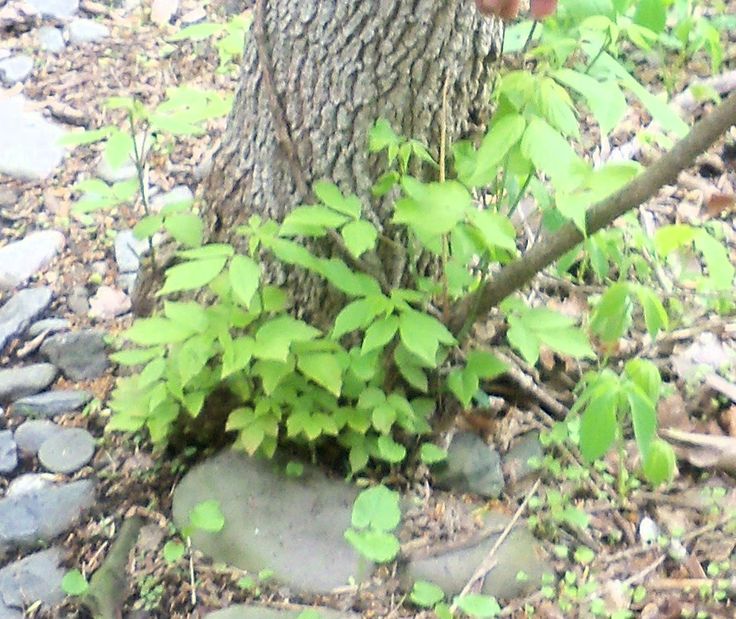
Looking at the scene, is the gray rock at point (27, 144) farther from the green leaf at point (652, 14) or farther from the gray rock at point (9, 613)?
the green leaf at point (652, 14)

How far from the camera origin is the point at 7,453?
7.28ft

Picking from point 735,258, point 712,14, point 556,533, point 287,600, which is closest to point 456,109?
point 556,533

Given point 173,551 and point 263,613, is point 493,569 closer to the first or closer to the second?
point 263,613

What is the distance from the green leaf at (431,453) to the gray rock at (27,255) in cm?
151

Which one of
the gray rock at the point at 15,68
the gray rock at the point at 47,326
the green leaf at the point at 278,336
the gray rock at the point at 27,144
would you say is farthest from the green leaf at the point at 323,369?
the gray rock at the point at 15,68

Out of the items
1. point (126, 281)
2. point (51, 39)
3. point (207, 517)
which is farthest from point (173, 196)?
point (207, 517)

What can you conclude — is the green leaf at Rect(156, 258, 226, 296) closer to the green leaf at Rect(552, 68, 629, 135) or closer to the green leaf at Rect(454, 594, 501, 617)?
the green leaf at Rect(552, 68, 629, 135)

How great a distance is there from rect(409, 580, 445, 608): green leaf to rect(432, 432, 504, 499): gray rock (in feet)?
1.08

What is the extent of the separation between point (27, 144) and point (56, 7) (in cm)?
98

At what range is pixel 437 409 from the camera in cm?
210

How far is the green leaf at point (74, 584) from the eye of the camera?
6.18ft

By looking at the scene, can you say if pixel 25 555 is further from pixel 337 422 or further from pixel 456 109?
pixel 456 109

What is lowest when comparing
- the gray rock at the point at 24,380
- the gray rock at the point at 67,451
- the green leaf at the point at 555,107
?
the gray rock at the point at 67,451

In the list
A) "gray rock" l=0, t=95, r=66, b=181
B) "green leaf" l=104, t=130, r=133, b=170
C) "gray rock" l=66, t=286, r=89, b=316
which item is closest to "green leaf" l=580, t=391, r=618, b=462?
"green leaf" l=104, t=130, r=133, b=170
